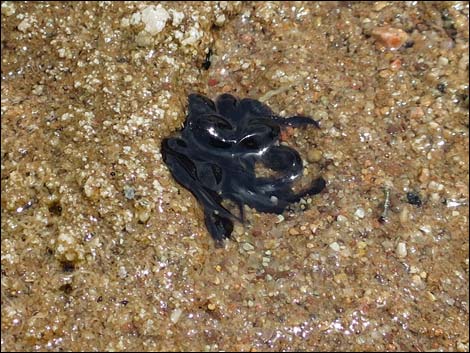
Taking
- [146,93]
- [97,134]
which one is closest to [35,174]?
[97,134]

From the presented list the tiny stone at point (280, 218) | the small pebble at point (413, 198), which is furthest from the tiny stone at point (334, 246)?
the small pebble at point (413, 198)

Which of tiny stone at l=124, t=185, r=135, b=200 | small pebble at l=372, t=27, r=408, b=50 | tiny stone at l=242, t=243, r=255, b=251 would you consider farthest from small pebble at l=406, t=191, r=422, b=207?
tiny stone at l=124, t=185, r=135, b=200

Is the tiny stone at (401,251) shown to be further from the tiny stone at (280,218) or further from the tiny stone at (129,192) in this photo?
the tiny stone at (129,192)

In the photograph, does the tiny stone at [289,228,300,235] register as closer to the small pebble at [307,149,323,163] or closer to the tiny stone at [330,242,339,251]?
the tiny stone at [330,242,339,251]

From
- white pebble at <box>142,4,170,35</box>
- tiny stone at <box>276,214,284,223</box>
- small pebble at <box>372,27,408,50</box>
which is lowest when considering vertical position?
tiny stone at <box>276,214,284,223</box>

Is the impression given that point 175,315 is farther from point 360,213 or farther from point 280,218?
point 360,213

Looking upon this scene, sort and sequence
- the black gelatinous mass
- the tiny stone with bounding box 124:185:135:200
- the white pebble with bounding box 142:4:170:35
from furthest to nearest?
the white pebble with bounding box 142:4:170:35 < the black gelatinous mass < the tiny stone with bounding box 124:185:135:200

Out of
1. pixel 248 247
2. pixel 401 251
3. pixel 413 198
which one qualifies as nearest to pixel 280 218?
pixel 248 247
